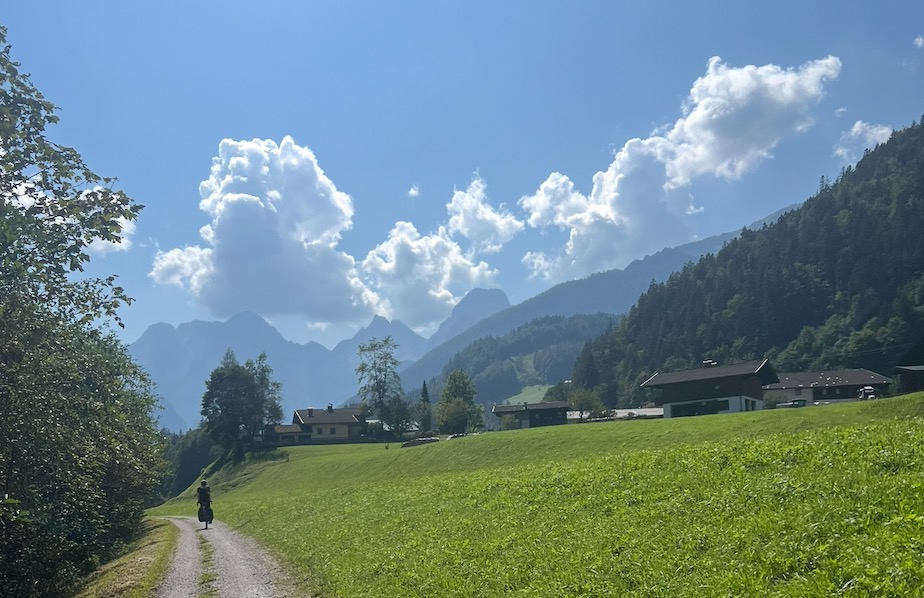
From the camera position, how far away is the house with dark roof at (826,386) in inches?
4825

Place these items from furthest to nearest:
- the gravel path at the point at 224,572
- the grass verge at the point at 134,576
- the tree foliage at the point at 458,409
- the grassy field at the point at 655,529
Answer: the tree foliage at the point at 458,409
the grass verge at the point at 134,576
the gravel path at the point at 224,572
the grassy field at the point at 655,529

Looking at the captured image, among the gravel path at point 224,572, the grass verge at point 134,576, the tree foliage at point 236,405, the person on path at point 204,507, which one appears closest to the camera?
the gravel path at point 224,572

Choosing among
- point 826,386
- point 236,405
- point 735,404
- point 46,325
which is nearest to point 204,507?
point 46,325

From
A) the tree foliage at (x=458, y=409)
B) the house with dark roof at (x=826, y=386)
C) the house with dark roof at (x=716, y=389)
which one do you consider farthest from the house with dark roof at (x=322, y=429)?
the house with dark roof at (x=826, y=386)

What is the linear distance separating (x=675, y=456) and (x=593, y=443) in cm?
2801

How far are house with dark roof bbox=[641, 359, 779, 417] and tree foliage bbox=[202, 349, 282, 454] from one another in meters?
77.6

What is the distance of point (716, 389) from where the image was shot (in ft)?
320

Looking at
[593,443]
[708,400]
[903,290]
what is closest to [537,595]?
[593,443]

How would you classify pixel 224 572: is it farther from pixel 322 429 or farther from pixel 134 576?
pixel 322 429

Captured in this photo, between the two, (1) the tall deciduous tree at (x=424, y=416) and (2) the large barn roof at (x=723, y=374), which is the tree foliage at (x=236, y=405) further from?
(2) the large barn roof at (x=723, y=374)

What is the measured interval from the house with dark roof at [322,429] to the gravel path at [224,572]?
113257 millimetres

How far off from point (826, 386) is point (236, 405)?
11682 centimetres

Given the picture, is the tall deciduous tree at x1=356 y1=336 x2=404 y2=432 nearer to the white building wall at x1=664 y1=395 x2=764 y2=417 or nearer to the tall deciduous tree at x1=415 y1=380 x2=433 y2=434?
the tall deciduous tree at x1=415 y1=380 x2=433 y2=434

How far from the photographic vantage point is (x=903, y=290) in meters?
189
